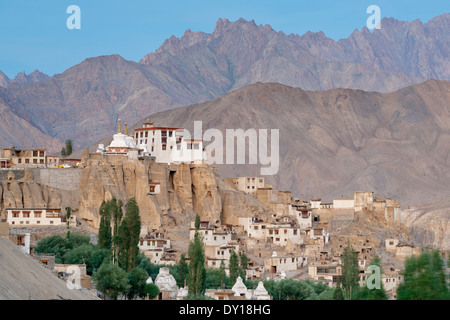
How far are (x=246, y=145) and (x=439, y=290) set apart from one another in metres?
124

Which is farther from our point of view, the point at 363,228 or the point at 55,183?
the point at 363,228

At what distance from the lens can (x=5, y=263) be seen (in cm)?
3772

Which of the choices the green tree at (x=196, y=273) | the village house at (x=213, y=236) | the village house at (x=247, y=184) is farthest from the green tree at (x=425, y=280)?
the village house at (x=247, y=184)

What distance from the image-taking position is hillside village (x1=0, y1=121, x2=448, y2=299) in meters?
66.7

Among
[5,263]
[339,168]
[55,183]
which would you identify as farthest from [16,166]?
Answer: [339,168]

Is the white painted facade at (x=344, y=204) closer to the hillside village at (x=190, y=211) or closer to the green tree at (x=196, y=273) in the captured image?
the hillside village at (x=190, y=211)

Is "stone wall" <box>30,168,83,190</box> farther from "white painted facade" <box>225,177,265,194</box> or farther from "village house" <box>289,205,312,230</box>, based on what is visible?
"village house" <box>289,205,312,230</box>

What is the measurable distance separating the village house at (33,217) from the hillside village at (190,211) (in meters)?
0.06

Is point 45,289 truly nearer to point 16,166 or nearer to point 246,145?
point 16,166

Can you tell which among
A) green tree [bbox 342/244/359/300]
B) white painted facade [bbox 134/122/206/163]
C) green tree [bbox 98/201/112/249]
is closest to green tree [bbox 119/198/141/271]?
green tree [bbox 98/201/112/249]

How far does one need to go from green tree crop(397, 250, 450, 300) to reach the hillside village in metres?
26.8

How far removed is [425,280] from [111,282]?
683 inches

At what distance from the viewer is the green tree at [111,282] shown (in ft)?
149
